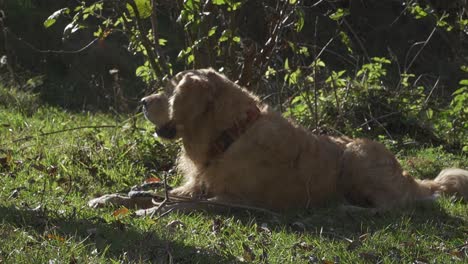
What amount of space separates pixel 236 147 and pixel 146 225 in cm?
119

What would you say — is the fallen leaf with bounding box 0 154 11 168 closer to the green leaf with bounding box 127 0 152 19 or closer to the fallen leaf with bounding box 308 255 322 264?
the green leaf with bounding box 127 0 152 19

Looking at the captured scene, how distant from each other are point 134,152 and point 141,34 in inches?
43.1

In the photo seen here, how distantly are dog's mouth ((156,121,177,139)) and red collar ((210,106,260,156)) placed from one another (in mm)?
310

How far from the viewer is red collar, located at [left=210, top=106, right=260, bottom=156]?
6.54 meters

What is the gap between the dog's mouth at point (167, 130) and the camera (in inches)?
258

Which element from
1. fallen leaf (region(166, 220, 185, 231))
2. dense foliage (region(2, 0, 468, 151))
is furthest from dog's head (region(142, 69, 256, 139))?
fallen leaf (region(166, 220, 185, 231))

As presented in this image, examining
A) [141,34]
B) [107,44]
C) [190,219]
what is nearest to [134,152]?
[141,34]

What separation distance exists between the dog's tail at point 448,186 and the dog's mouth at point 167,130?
2081 millimetres

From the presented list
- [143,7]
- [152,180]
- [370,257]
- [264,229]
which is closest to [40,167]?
[152,180]

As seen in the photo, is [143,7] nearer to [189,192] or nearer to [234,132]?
[234,132]

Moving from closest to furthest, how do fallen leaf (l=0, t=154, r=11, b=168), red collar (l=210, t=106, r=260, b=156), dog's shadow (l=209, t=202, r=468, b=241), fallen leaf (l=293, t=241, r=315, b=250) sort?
fallen leaf (l=293, t=241, r=315, b=250) < dog's shadow (l=209, t=202, r=468, b=241) < red collar (l=210, t=106, r=260, b=156) < fallen leaf (l=0, t=154, r=11, b=168)

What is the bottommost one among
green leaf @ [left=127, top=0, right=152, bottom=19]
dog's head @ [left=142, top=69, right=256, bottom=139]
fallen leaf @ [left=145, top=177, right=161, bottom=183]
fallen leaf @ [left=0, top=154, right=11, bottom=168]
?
fallen leaf @ [left=145, top=177, right=161, bottom=183]

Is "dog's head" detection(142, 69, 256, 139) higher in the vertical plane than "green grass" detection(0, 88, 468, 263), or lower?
higher

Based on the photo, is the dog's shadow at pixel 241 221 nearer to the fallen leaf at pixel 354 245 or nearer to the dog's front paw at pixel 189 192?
the fallen leaf at pixel 354 245
